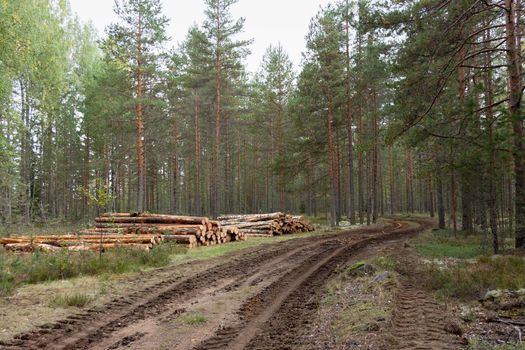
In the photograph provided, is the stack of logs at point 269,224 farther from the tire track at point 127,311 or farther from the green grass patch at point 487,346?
the green grass patch at point 487,346

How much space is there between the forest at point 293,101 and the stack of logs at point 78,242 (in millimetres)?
2066

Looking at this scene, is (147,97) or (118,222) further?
(147,97)

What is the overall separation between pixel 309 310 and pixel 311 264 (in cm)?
470

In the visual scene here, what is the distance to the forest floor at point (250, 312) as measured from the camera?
4898 millimetres

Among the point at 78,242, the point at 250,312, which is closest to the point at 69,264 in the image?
the point at 78,242

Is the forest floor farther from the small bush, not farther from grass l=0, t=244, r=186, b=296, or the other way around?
grass l=0, t=244, r=186, b=296

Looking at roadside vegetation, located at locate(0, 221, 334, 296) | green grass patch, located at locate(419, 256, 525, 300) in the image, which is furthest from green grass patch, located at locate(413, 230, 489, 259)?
roadside vegetation, located at locate(0, 221, 334, 296)

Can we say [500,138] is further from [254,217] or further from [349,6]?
[349,6]

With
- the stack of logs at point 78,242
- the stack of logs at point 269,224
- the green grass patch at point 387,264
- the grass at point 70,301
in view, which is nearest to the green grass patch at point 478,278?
the green grass patch at point 387,264

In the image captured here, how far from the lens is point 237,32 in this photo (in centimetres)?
2859

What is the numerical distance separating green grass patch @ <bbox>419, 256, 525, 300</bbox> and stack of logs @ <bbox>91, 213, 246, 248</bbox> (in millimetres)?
9645

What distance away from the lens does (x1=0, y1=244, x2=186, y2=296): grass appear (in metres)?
8.32

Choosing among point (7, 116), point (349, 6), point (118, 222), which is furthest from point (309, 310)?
point (349, 6)

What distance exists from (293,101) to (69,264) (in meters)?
24.3
